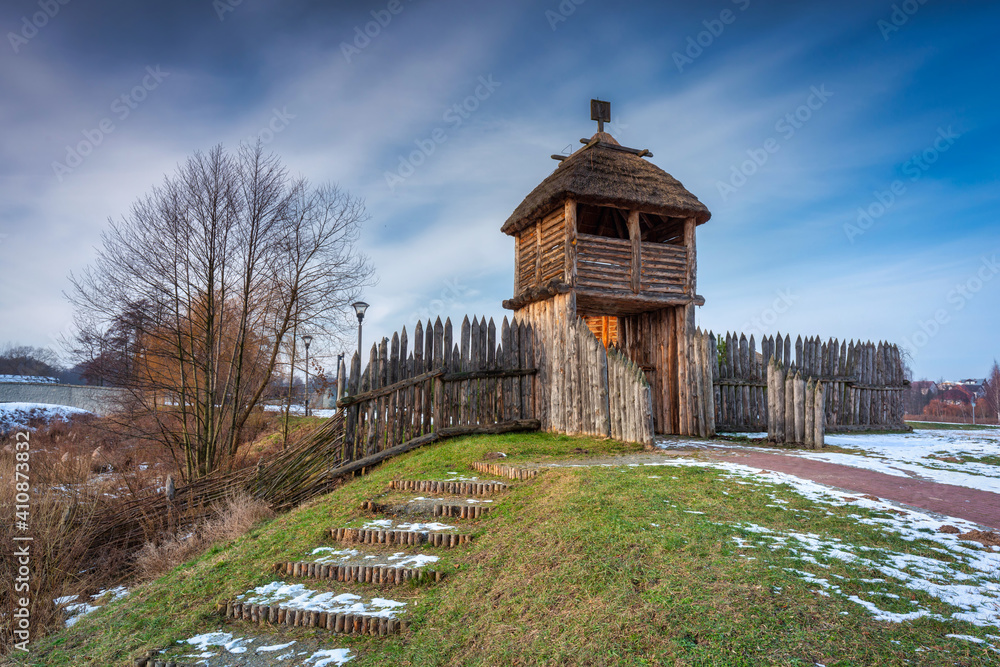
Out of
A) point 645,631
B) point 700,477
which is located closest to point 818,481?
point 700,477

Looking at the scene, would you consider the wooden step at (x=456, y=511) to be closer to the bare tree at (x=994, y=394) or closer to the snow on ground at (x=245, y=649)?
the snow on ground at (x=245, y=649)

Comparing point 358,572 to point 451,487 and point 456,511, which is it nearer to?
point 456,511

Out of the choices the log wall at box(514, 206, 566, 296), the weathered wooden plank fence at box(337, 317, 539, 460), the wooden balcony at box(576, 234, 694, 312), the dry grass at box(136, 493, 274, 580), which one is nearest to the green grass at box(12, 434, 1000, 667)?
the dry grass at box(136, 493, 274, 580)

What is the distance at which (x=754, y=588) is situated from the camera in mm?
3340

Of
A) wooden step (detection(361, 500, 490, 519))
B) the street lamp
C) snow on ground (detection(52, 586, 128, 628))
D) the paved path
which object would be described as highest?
the street lamp

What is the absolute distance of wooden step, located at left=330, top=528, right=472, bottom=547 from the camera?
5.15 meters

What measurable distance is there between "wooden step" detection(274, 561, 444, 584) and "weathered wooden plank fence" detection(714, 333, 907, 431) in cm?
1081

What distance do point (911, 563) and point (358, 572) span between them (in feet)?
14.1

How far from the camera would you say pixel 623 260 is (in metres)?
12.6

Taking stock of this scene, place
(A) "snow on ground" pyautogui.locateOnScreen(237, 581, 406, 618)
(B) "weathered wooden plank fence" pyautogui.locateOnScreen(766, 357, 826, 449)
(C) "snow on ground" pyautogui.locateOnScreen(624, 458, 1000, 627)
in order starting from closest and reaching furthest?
(C) "snow on ground" pyautogui.locateOnScreen(624, 458, 1000, 627) < (A) "snow on ground" pyautogui.locateOnScreen(237, 581, 406, 618) < (B) "weathered wooden plank fence" pyautogui.locateOnScreen(766, 357, 826, 449)

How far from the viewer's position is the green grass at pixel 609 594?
9.47 feet

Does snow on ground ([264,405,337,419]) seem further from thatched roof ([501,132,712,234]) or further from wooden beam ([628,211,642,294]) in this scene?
wooden beam ([628,211,642,294])

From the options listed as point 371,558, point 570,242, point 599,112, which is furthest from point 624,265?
point 371,558

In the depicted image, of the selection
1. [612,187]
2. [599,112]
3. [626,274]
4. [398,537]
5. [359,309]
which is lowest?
[398,537]
